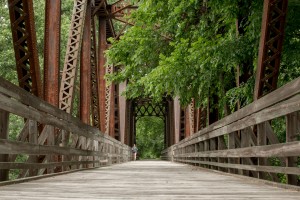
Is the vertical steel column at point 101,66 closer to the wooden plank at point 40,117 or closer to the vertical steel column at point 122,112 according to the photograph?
the wooden plank at point 40,117

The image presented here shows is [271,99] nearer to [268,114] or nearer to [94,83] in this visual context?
[268,114]

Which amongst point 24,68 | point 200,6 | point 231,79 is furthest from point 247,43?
point 24,68

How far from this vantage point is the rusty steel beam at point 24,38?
7.83 m

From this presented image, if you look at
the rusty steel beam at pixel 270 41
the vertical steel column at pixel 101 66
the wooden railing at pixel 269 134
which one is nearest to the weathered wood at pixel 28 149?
the wooden railing at pixel 269 134

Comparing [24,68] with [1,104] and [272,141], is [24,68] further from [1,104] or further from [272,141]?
[272,141]

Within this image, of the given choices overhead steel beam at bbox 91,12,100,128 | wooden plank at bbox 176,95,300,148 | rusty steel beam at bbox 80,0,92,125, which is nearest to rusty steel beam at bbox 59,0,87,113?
rusty steel beam at bbox 80,0,92,125

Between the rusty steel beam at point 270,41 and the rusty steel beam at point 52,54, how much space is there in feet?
12.6

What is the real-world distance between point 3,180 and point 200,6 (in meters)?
7.82

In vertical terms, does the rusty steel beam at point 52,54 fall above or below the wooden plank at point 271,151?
above

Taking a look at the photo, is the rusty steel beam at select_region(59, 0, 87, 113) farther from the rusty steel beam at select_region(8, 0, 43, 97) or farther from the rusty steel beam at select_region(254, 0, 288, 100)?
the rusty steel beam at select_region(254, 0, 288, 100)

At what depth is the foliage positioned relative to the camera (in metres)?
75.5

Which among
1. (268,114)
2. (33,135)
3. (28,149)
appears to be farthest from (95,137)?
(268,114)

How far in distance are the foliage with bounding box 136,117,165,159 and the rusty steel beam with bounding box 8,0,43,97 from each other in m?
67.1

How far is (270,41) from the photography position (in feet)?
26.6
